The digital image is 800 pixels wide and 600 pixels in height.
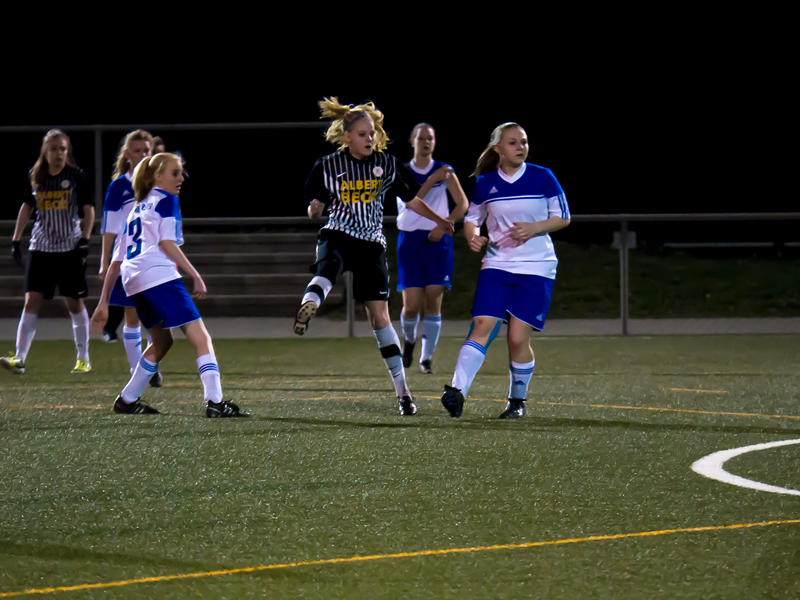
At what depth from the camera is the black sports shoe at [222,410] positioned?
6246 millimetres

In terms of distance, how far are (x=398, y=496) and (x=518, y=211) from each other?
2.37 metres

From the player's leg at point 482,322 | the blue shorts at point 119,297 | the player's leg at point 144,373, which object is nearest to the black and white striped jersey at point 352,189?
the player's leg at point 482,322

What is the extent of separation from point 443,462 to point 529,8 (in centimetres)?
1541

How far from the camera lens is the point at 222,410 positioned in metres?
6.26

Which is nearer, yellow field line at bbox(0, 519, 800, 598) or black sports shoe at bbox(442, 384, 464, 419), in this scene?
yellow field line at bbox(0, 519, 800, 598)

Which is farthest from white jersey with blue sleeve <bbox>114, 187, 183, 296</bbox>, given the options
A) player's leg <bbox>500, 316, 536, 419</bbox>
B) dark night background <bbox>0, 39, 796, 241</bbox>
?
dark night background <bbox>0, 39, 796, 241</bbox>

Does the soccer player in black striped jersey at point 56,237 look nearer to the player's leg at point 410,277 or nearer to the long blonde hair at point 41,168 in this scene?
the long blonde hair at point 41,168

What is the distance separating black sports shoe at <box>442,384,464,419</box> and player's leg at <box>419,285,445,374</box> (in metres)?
3.00

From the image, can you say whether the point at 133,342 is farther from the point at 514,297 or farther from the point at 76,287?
the point at 514,297

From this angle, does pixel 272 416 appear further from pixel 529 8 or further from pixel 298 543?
pixel 529 8

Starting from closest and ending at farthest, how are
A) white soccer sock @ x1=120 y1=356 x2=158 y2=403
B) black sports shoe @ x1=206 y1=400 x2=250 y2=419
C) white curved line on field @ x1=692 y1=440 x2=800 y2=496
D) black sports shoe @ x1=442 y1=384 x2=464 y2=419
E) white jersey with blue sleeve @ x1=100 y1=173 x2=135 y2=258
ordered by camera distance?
white curved line on field @ x1=692 y1=440 x2=800 y2=496, black sports shoe @ x1=442 y1=384 x2=464 y2=419, black sports shoe @ x1=206 y1=400 x2=250 y2=419, white soccer sock @ x1=120 y1=356 x2=158 y2=403, white jersey with blue sleeve @ x1=100 y1=173 x2=135 y2=258

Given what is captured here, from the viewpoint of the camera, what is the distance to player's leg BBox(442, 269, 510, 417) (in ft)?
19.8

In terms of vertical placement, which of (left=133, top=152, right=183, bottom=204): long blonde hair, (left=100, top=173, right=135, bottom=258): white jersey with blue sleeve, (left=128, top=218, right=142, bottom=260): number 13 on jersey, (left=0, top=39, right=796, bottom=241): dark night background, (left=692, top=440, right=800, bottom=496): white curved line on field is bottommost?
(left=692, top=440, right=800, bottom=496): white curved line on field

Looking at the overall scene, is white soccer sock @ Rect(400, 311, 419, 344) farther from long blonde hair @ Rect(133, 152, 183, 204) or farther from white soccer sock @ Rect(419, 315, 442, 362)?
long blonde hair @ Rect(133, 152, 183, 204)
